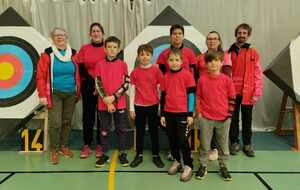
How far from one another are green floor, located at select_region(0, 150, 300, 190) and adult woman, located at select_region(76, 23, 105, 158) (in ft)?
0.70

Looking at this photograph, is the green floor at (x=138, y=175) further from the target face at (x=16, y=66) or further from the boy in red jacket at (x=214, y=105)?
the target face at (x=16, y=66)

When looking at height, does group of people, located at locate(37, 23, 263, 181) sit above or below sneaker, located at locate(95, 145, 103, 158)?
above

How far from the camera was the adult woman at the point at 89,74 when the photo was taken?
11.8 ft

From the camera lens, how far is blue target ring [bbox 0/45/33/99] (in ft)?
13.1

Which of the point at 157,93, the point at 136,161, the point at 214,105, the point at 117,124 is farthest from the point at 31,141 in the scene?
the point at 214,105

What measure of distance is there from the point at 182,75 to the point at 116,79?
65 centimetres

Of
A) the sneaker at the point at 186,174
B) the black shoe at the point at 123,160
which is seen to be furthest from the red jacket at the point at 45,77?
the sneaker at the point at 186,174

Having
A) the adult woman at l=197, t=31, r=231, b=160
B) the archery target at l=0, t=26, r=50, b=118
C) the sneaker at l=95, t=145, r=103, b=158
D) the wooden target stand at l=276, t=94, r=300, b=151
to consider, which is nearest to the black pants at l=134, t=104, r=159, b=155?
the sneaker at l=95, t=145, r=103, b=158

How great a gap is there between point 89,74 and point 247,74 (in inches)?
59.6

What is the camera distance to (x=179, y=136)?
→ 121 inches

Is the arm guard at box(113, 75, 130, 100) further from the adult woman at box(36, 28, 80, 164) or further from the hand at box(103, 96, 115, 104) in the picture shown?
the adult woman at box(36, 28, 80, 164)

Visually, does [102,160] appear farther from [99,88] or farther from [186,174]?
[186,174]

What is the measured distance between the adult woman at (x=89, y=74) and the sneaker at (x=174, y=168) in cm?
79

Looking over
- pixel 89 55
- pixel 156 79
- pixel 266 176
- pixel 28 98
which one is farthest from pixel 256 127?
pixel 28 98
